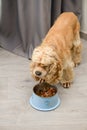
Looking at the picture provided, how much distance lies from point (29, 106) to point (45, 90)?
172 millimetres

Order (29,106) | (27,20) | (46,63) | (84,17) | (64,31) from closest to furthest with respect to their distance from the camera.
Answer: (46,63) → (29,106) → (64,31) → (27,20) → (84,17)

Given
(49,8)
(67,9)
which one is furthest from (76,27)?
(67,9)

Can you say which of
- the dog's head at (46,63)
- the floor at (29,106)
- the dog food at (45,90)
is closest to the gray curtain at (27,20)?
the floor at (29,106)

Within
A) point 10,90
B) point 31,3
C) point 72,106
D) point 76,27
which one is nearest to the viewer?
point 72,106

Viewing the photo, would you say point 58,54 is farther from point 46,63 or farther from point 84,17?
point 84,17

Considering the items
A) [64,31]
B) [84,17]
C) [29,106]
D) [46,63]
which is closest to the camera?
[46,63]

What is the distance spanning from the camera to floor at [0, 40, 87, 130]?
178 centimetres

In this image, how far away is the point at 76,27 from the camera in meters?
2.25

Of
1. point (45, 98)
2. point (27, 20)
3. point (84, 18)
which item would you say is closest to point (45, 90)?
point (45, 98)

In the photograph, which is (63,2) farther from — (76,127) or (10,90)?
(76,127)

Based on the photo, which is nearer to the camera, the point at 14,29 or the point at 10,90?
the point at 10,90

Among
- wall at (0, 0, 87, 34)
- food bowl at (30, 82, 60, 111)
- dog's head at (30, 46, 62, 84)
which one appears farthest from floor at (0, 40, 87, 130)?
wall at (0, 0, 87, 34)

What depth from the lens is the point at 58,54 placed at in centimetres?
188

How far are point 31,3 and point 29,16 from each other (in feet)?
0.47
